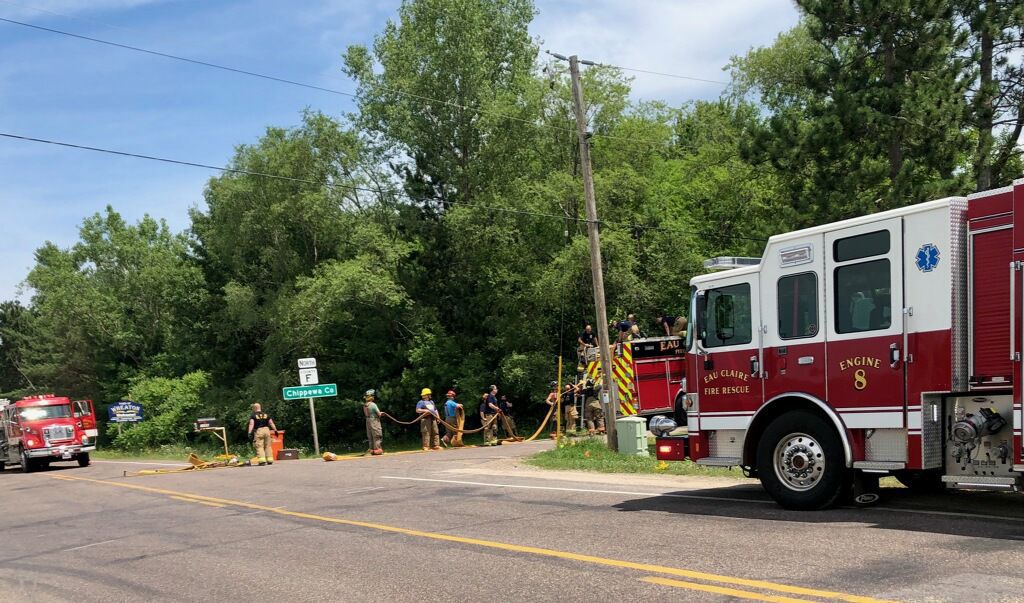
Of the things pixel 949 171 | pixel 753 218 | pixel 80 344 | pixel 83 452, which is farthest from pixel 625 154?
pixel 80 344

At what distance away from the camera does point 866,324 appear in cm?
902

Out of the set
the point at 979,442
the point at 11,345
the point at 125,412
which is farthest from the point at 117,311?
the point at 979,442

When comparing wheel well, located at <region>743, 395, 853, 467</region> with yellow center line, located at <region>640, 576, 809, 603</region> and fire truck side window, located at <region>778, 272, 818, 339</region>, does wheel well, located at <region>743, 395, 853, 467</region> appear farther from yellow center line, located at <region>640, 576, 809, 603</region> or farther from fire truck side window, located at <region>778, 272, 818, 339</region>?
yellow center line, located at <region>640, 576, 809, 603</region>

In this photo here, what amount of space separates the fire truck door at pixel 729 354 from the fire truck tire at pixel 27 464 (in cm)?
2556

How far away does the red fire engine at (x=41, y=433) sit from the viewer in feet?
94.5

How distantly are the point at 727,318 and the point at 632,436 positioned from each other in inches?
309

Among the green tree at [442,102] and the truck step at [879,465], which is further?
the green tree at [442,102]

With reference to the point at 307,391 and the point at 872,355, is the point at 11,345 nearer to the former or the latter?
the point at 307,391

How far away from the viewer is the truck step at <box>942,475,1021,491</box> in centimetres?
789

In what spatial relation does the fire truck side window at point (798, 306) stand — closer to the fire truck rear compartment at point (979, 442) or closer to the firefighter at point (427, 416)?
the fire truck rear compartment at point (979, 442)

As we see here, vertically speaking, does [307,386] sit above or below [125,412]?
above

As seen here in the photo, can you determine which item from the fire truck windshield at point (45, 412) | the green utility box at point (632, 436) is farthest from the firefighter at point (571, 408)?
the fire truck windshield at point (45, 412)

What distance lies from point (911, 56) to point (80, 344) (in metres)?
67.6

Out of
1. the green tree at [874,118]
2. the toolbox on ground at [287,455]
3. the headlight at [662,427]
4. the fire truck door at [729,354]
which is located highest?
the green tree at [874,118]
